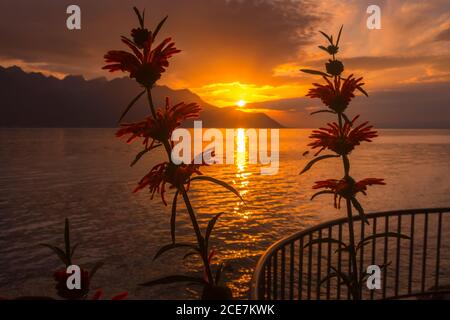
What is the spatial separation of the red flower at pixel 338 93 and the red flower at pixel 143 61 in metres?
1.57

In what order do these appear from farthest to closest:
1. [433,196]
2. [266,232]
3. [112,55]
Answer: [433,196], [266,232], [112,55]

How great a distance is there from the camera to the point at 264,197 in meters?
44.2

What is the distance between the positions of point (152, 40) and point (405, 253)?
24807 millimetres

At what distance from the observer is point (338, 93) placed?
3285mm

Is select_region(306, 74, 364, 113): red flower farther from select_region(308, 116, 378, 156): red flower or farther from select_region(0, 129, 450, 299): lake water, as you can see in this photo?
select_region(0, 129, 450, 299): lake water

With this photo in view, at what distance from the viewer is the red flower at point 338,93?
10.7ft

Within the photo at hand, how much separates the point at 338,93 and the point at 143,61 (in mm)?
1768

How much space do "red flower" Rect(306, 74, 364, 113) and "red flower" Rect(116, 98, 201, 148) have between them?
140 centimetres

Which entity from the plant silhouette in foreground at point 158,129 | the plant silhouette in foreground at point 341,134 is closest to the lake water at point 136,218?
the plant silhouette in foreground at point 341,134

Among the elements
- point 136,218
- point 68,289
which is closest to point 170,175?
point 68,289

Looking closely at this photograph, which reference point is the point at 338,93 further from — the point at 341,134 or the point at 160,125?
the point at 160,125
